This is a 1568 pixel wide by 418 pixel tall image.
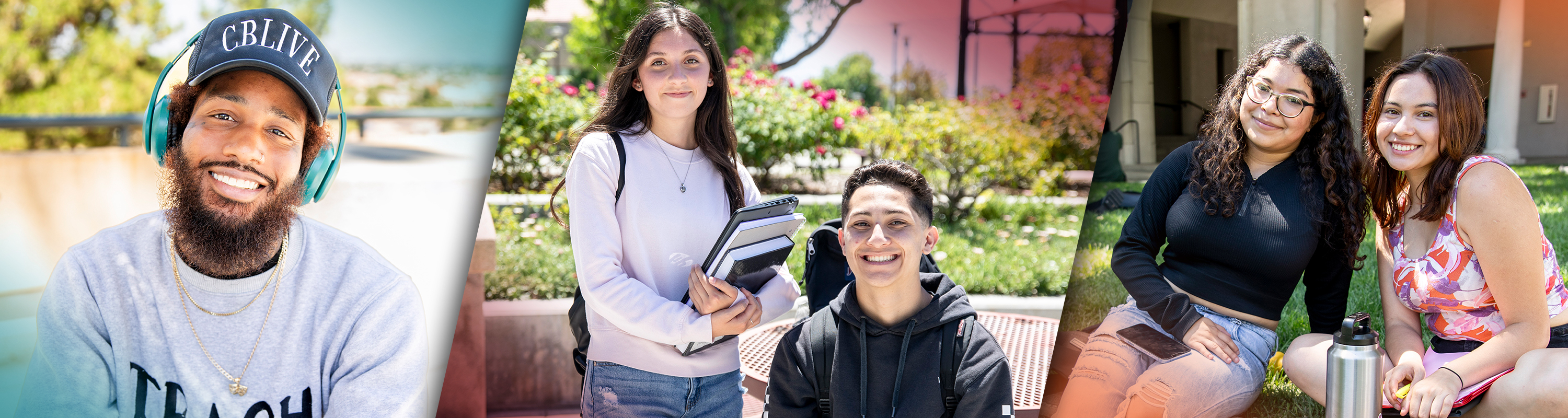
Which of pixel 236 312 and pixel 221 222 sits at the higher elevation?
pixel 221 222

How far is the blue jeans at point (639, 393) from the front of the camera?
2.07m

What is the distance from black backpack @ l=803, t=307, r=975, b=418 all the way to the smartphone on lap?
0.90 meters

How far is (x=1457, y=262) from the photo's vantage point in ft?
7.88

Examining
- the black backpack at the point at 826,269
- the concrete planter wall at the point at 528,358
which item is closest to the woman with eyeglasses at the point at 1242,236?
the black backpack at the point at 826,269

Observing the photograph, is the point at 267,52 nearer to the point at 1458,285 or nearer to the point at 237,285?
the point at 237,285

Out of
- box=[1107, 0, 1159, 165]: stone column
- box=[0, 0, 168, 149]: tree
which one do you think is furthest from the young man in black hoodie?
box=[1107, 0, 1159, 165]: stone column

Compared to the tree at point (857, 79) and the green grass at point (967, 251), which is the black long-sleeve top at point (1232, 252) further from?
the tree at point (857, 79)

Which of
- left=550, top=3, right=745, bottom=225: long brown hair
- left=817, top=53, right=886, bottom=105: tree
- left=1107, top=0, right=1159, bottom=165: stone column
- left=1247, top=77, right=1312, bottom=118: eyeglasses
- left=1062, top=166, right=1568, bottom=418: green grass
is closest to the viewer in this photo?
left=550, top=3, right=745, bottom=225: long brown hair

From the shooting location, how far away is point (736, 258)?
6.37 feet

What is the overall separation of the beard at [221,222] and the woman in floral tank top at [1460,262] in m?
3.18

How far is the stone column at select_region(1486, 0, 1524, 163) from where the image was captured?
33.7 feet

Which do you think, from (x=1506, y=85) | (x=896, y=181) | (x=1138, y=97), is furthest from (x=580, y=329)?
(x=1506, y=85)

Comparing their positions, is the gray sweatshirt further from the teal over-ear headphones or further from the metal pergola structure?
the metal pergola structure

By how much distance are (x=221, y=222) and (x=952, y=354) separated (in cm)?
188
